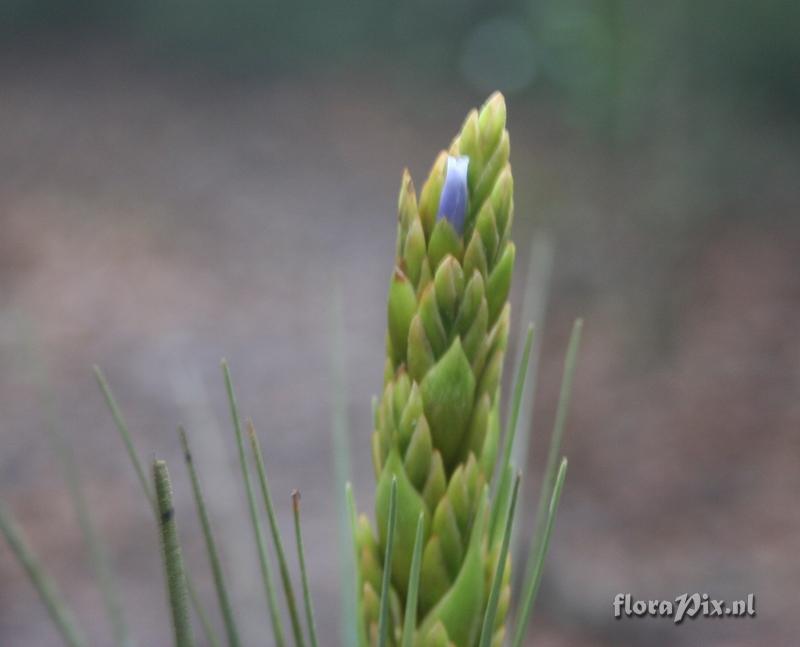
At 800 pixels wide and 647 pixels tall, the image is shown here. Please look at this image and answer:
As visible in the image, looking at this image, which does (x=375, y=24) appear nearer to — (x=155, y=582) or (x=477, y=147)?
(x=155, y=582)

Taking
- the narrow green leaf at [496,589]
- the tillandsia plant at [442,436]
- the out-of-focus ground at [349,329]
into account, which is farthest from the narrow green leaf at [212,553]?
the out-of-focus ground at [349,329]

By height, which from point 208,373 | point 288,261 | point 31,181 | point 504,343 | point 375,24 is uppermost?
point 375,24

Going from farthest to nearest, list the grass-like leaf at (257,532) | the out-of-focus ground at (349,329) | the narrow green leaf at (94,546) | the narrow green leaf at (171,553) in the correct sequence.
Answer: the out-of-focus ground at (349,329) → the narrow green leaf at (94,546) → the grass-like leaf at (257,532) → the narrow green leaf at (171,553)

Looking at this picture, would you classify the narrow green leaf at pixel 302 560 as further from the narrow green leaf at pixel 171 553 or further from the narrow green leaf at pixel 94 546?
the narrow green leaf at pixel 94 546

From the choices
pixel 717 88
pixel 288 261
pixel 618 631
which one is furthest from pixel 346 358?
pixel 717 88

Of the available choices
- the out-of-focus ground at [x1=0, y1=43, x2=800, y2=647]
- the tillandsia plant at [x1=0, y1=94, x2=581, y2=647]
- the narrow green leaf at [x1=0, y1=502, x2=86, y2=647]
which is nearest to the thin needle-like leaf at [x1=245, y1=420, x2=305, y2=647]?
the tillandsia plant at [x1=0, y1=94, x2=581, y2=647]

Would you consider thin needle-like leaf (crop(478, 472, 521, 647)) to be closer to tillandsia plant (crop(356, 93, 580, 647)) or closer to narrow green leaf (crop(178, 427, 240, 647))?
tillandsia plant (crop(356, 93, 580, 647))

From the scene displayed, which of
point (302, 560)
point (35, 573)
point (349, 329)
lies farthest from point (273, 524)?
point (349, 329)
